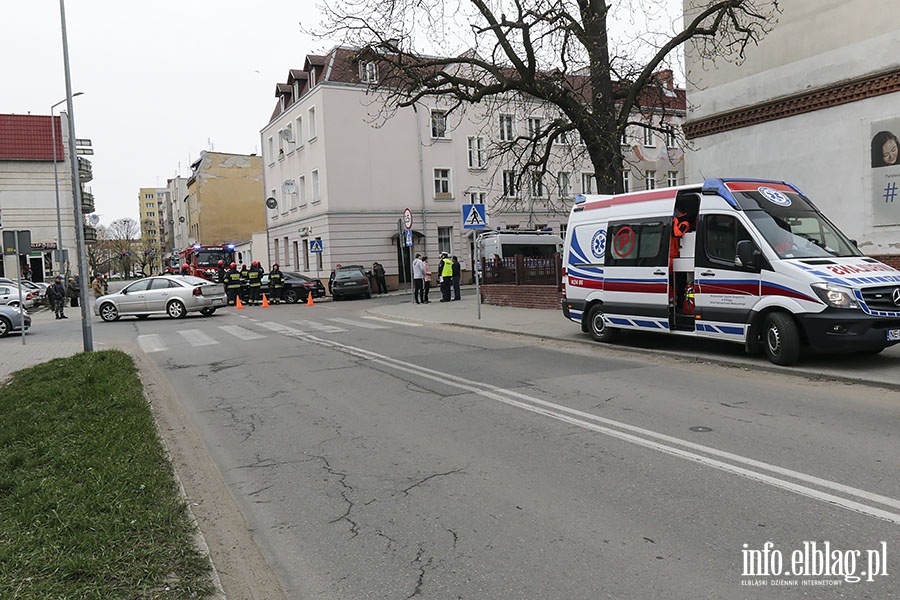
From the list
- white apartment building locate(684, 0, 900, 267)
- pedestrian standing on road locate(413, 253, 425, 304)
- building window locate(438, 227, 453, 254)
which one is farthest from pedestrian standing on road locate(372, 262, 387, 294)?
white apartment building locate(684, 0, 900, 267)

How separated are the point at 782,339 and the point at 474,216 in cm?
971

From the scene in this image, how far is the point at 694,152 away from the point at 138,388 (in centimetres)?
1534

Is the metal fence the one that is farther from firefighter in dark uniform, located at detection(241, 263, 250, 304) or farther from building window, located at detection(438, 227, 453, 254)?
building window, located at detection(438, 227, 453, 254)

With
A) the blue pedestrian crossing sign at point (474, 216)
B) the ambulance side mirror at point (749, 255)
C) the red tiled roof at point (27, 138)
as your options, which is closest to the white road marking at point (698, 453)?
the ambulance side mirror at point (749, 255)

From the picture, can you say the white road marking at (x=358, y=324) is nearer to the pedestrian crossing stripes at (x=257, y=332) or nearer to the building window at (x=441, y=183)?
the pedestrian crossing stripes at (x=257, y=332)

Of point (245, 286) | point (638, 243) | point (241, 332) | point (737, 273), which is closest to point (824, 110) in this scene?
point (638, 243)

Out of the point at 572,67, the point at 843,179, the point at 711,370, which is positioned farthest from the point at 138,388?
the point at 843,179

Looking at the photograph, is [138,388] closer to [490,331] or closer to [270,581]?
[270,581]

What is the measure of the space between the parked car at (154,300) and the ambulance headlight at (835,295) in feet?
68.4

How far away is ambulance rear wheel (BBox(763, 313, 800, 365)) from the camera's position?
9.29 m

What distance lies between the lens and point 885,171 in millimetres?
14078

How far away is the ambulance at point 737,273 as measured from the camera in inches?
351

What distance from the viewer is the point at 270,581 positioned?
381 cm

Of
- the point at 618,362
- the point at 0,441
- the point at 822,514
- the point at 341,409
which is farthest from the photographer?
the point at 618,362
